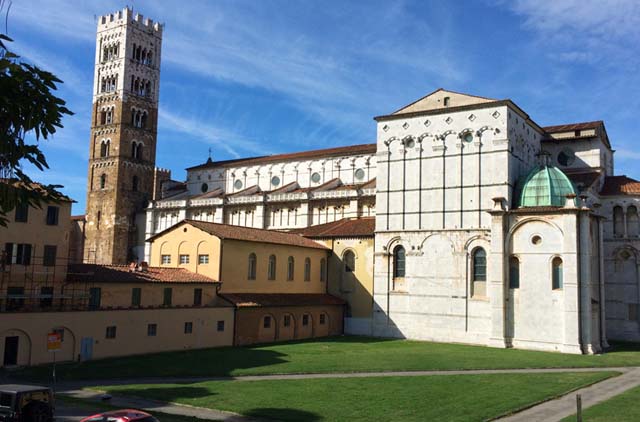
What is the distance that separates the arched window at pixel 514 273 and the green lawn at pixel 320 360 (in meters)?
5.00

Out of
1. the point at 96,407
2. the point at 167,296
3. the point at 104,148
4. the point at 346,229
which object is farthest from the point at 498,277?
the point at 104,148

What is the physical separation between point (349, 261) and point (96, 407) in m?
34.3

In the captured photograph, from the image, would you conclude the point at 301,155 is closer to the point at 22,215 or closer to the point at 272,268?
the point at 272,268

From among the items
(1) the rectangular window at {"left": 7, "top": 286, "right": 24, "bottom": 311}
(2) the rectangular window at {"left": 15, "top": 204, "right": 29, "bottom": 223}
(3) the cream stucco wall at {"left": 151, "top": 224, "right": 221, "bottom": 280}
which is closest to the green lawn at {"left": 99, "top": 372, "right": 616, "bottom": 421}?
(1) the rectangular window at {"left": 7, "top": 286, "right": 24, "bottom": 311}

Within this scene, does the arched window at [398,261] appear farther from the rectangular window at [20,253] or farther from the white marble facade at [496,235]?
the rectangular window at [20,253]

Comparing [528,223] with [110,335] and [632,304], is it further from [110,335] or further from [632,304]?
[110,335]

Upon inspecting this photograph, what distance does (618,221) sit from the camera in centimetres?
5081

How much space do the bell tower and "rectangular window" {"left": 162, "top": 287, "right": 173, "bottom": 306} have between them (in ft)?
150

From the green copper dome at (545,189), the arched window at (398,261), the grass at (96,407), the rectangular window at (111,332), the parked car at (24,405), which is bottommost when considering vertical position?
the grass at (96,407)

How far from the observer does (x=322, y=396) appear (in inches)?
1003

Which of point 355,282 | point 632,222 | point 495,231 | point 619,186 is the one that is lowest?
point 355,282

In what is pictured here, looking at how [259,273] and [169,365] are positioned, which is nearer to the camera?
[169,365]

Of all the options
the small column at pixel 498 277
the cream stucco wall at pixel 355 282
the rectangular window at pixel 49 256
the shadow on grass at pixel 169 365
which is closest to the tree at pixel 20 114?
the shadow on grass at pixel 169 365

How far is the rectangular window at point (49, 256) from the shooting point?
35250 mm
